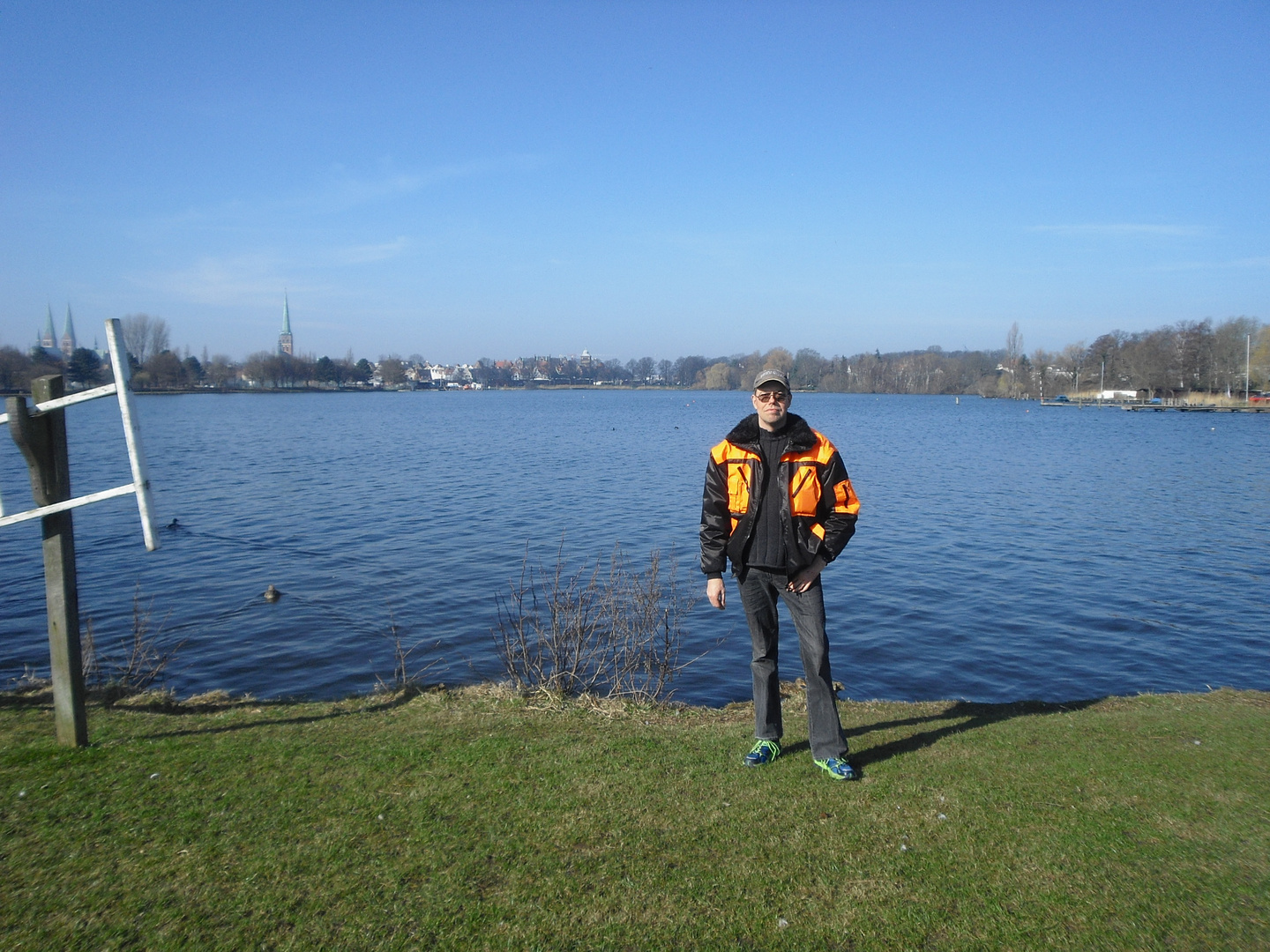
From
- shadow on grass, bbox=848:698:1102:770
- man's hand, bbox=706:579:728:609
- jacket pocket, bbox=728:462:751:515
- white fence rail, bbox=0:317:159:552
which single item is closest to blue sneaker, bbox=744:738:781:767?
shadow on grass, bbox=848:698:1102:770

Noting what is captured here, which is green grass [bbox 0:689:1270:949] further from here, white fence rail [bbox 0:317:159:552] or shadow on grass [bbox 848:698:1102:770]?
white fence rail [bbox 0:317:159:552]

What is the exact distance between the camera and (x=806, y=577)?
521cm

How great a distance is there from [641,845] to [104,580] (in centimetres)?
1631

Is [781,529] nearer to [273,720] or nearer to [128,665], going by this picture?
[273,720]

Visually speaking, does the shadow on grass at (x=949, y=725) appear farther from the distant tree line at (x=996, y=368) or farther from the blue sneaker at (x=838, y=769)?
the distant tree line at (x=996, y=368)

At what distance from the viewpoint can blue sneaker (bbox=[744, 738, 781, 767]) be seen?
5.34m

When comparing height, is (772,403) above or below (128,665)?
above

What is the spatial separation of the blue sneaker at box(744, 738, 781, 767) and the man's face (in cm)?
214

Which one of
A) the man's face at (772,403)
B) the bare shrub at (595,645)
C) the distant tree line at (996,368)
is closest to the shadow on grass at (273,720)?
the bare shrub at (595,645)

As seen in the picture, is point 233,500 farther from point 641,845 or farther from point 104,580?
point 641,845

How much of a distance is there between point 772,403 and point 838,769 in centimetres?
237

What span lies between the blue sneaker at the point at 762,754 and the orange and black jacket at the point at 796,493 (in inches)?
47.5

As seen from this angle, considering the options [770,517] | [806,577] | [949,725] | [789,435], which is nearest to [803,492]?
[770,517]

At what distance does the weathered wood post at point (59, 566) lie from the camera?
5078 mm
